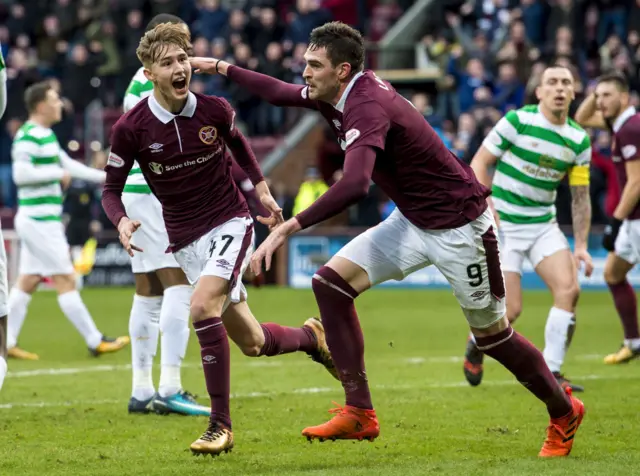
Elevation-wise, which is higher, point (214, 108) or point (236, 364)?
point (214, 108)

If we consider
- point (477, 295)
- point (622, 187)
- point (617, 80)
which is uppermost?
point (617, 80)

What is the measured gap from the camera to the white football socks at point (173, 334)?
794 cm

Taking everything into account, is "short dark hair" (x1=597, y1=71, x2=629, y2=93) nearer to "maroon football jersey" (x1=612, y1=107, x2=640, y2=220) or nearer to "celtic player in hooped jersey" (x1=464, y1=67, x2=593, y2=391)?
"maroon football jersey" (x1=612, y1=107, x2=640, y2=220)

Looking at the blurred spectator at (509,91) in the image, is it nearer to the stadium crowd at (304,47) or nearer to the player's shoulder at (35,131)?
the stadium crowd at (304,47)

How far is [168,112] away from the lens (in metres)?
6.83

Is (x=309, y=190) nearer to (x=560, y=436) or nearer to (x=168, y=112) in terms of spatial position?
(x=168, y=112)

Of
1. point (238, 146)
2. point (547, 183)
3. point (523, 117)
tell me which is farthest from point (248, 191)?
point (547, 183)

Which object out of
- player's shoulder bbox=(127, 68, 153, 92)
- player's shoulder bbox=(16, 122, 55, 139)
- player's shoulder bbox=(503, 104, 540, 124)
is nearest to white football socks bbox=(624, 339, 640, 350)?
player's shoulder bbox=(503, 104, 540, 124)

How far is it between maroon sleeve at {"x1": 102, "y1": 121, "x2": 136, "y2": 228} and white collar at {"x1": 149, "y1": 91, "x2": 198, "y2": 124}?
19cm

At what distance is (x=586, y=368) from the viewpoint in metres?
10.5

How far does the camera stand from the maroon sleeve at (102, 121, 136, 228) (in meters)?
6.77

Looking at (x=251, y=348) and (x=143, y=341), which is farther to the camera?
(x=143, y=341)

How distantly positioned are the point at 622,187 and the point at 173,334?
5019mm

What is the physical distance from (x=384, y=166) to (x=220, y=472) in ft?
5.75
